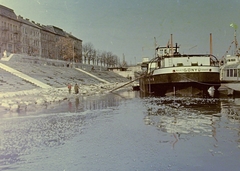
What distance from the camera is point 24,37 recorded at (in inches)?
3125

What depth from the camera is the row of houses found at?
68.2 metres

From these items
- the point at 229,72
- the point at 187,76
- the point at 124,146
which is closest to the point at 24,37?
the point at 229,72

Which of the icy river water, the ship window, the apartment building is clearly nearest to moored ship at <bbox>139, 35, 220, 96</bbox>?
the ship window

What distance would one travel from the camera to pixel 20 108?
15914mm

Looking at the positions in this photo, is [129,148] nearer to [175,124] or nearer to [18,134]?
[175,124]

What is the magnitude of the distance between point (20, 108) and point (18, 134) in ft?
26.0

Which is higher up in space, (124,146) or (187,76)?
(187,76)

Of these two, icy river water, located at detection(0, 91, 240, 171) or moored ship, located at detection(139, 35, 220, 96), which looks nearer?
icy river water, located at detection(0, 91, 240, 171)

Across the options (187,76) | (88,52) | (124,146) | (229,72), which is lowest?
(124,146)

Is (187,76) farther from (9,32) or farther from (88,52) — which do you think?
(88,52)

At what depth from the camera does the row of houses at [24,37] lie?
6825 centimetres

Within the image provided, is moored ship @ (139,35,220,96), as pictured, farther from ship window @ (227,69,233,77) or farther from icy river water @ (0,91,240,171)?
icy river water @ (0,91,240,171)

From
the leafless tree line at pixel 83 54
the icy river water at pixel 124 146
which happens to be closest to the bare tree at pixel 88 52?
the leafless tree line at pixel 83 54

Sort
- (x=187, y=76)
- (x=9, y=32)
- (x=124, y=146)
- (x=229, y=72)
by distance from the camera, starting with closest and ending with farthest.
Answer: (x=124, y=146)
(x=187, y=76)
(x=229, y=72)
(x=9, y=32)
